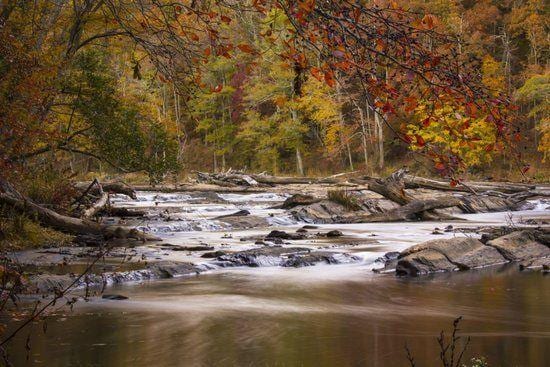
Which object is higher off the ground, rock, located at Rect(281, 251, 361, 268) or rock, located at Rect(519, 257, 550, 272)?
rock, located at Rect(281, 251, 361, 268)

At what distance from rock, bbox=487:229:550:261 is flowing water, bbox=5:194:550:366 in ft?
2.52

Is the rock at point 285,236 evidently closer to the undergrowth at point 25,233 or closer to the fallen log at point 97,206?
the undergrowth at point 25,233

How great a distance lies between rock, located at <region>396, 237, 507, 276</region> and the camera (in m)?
11.6

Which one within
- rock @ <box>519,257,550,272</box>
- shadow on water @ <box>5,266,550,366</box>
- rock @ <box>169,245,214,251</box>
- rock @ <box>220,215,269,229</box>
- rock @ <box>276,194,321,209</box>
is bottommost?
shadow on water @ <box>5,266,550,366</box>

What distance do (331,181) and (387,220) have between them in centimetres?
1513

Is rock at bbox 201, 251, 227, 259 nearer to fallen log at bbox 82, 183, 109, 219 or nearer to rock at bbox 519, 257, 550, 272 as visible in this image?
fallen log at bbox 82, 183, 109, 219

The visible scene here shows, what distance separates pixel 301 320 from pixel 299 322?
0.42 feet

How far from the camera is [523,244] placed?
517 inches

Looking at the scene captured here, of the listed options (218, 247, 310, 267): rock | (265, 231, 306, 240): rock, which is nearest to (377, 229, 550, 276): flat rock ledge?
(218, 247, 310, 267): rock

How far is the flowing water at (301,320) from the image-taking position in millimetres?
6758

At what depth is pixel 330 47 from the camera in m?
3.58

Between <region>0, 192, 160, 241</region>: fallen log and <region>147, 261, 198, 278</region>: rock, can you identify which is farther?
<region>0, 192, 160, 241</region>: fallen log

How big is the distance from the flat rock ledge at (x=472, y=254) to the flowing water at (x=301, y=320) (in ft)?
1.20

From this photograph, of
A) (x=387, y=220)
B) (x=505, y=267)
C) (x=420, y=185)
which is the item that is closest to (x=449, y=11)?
(x=420, y=185)
